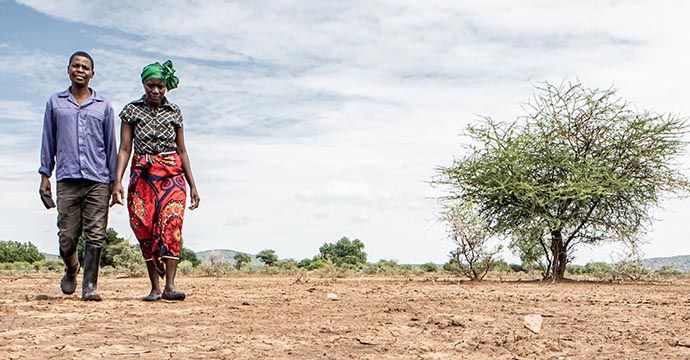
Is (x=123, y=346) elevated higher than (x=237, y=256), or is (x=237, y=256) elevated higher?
(x=237, y=256)

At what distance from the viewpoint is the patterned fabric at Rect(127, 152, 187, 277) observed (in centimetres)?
804

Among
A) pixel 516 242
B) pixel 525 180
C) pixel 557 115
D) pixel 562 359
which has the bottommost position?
pixel 562 359

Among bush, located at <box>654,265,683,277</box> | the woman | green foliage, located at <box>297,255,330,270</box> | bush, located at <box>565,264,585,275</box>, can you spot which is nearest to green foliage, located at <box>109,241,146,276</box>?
green foliage, located at <box>297,255,330,270</box>

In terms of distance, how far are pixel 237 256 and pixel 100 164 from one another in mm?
16947

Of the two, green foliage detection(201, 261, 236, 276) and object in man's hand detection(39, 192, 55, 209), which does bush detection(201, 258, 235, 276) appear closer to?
green foliage detection(201, 261, 236, 276)

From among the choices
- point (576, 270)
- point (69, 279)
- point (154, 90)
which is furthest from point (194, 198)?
point (576, 270)

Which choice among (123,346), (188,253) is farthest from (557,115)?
(188,253)

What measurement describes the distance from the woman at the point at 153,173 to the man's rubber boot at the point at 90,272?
1.72ft

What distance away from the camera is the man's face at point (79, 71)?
26.6 feet

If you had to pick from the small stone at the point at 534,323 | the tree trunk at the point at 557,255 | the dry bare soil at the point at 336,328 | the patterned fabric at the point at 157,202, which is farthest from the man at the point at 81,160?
the tree trunk at the point at 557,255

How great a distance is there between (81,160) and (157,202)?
2.95 ft

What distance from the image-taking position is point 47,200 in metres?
8.23

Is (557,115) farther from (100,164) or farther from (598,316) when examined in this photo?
(100,164)

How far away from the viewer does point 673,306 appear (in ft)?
29.5
